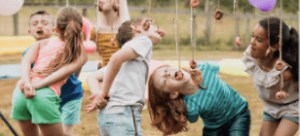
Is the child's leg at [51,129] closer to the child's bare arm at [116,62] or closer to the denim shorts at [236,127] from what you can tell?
the child's bare arm at [116,62]

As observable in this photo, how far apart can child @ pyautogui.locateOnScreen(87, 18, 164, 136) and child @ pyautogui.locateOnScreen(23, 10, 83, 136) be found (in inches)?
25.1

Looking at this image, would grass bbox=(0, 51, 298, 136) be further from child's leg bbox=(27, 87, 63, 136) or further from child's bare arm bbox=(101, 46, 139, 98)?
child's bare arm bbox=(101, 46, 139, 98)

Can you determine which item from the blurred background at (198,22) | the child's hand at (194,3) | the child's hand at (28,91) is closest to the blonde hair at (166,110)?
the child's hand at (194,3)

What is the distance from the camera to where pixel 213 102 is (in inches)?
67.2

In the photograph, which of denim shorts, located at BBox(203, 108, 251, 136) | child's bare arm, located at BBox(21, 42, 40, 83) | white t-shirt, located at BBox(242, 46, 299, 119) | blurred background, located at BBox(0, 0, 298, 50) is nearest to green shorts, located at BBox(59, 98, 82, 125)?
child's bare arm, located at BBox(21, 42, 40, 83)

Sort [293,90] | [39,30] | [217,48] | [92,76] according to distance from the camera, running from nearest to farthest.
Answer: [92,76]
[293,90]
[39,30]
[217,48]

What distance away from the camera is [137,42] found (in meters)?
1.61

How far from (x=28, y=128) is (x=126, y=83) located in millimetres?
1000

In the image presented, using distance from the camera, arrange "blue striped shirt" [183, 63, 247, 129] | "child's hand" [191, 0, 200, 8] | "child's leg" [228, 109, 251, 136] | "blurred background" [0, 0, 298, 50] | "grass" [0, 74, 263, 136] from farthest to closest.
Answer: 1. "blurred background" [0, 0, 298, 50]
2. "grass" [0, 74, 263, 136]
3. "child's leg" [228, 109, 251, 136]
4. "blue striped shirt" [183, 63, 247, 129]
5. "child's hand" [191, 0, 200, 8]

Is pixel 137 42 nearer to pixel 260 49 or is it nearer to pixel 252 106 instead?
pixel 260 49

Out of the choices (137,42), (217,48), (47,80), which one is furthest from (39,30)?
(217,48)

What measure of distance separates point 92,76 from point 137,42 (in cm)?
34

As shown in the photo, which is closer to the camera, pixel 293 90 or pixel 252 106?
pixel 293 90

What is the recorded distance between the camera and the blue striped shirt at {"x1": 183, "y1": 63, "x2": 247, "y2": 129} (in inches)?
66.1
